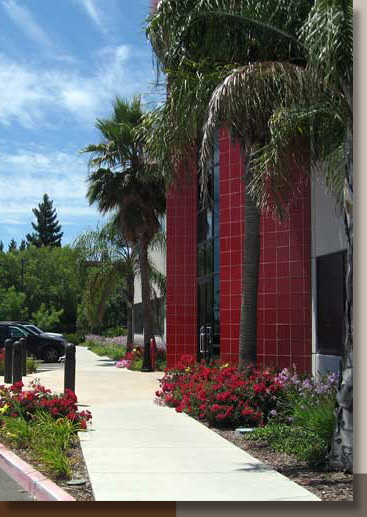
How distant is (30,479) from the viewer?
25.7ft

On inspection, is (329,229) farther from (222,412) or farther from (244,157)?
(222,412)

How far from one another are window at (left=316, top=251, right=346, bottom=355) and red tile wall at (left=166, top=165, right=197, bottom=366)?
7312mm

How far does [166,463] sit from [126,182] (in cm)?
1606

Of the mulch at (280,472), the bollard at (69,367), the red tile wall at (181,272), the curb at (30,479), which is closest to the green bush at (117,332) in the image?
the red tile wall at (181,272)

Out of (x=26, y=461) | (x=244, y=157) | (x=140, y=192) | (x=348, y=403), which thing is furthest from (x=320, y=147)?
(x=140, y=192)

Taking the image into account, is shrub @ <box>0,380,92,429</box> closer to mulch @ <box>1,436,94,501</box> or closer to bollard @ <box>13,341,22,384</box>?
mulch @ <box>1,436,94,501</box>

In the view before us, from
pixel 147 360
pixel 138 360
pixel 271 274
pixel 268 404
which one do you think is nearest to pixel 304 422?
pixel 268 404

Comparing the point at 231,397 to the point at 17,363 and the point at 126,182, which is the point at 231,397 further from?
the point at 126,182

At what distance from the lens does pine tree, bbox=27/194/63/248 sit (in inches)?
3819

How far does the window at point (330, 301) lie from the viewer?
12953 millimetres

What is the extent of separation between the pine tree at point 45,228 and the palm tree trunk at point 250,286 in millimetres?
85605

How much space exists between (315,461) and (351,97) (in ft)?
14.0

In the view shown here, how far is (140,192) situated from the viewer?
78.7 feet

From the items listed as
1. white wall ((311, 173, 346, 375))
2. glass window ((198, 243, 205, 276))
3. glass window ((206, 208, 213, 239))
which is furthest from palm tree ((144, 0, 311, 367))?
glass window ((198, 243, 205, 276))
